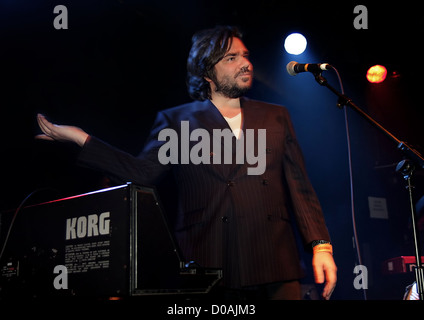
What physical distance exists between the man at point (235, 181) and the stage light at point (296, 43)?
195 cm

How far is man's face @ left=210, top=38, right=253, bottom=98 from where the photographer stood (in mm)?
2621

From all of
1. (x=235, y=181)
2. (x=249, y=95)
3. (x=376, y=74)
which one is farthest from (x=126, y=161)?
(x=376, y=74)

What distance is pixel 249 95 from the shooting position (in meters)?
5.02

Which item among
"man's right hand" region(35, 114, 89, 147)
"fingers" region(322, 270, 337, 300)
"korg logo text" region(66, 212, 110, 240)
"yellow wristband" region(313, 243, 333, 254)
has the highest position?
"man's right hand" region(35, 114, 89, 147)

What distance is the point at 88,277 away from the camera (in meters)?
1.34

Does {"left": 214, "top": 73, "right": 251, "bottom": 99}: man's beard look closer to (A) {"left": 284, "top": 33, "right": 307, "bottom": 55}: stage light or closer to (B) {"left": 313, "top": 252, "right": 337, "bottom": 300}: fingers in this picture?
(B) {"left": 313, "top": 252, "right": 337, "bottom": 300}: fingers

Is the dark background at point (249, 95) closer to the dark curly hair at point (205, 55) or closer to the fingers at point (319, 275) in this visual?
the dark curly hair at point (205, 55)

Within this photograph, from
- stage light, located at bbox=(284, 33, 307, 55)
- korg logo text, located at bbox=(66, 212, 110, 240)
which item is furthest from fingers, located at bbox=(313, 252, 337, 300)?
stage light, located at bbox=(284, 33, 307, 55)

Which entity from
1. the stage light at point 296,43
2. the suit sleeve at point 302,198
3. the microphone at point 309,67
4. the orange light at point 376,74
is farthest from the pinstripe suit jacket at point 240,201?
the orange light at point 376,74

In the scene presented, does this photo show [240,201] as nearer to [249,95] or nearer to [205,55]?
[205,55]

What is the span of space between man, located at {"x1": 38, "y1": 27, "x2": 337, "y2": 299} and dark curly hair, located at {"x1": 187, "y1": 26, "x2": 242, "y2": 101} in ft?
0.03

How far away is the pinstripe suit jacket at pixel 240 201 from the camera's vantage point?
216cm

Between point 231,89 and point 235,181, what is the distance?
62 centimetres
